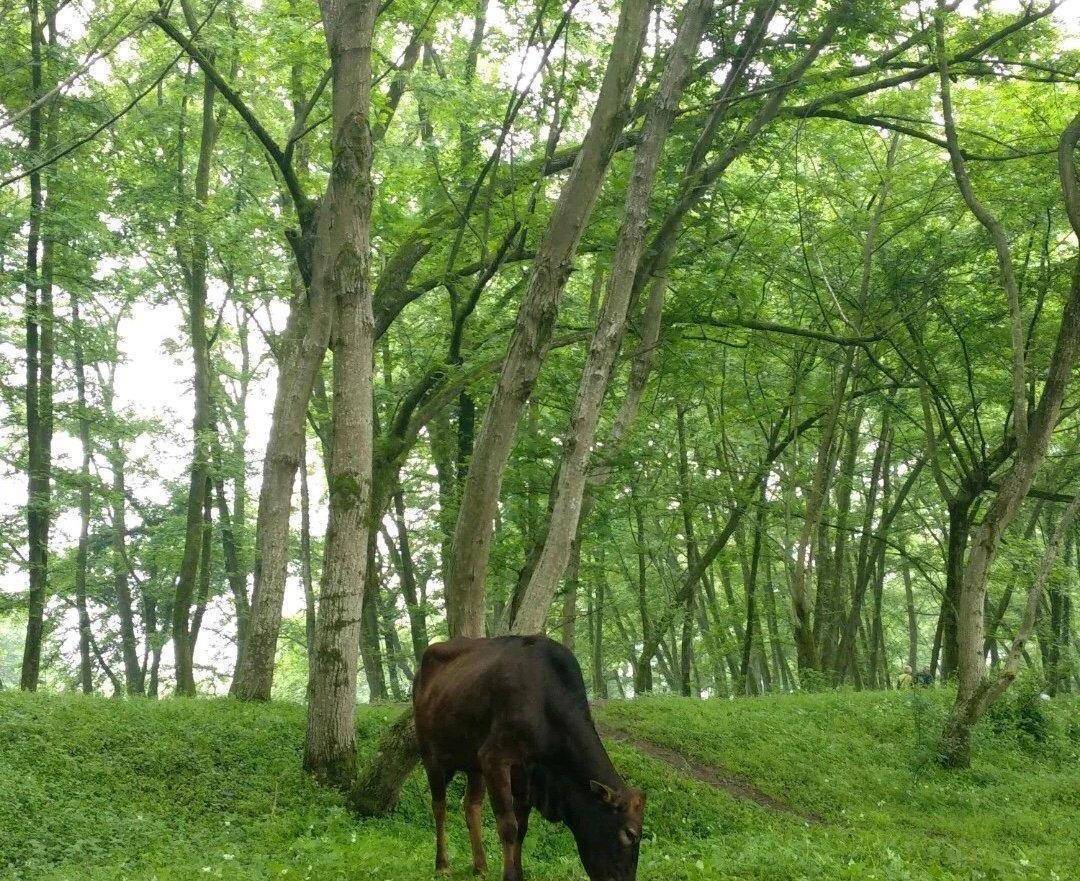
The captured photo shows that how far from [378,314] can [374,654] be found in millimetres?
12747

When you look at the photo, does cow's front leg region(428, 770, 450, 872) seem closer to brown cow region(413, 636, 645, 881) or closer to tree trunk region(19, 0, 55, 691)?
brown cow region(413, 636, 645, 881)

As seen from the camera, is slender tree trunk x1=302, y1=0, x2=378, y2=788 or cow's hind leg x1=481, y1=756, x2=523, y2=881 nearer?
cow's hind leg x1=481, y1=756, x2=523, y2=881

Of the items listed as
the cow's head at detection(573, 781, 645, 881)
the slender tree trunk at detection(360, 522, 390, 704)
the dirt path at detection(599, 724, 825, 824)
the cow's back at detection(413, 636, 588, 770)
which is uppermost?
the slender tree trunk at detection(360, 522, 390, 704)

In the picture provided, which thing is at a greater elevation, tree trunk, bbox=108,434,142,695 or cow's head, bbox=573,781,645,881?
tree trunk, bbox=108,434,142,695

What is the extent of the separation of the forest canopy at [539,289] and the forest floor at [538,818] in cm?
107

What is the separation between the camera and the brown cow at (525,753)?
664 centimetres

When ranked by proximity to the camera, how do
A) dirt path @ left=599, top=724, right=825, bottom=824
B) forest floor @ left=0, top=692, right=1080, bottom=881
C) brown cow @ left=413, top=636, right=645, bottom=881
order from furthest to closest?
1. dirt path @ left=599, top=724, right=825, bottom=824
2. forest floor @ left=0, top=692, right=1080, bottom=881
3. brown cow @ left=413, top=636, right=645, bottom=881

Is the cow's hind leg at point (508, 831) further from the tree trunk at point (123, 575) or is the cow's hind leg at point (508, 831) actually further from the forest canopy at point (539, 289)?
the tree trunk at point (123, 575)

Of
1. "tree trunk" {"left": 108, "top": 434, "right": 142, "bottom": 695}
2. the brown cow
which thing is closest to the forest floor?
the brown cow

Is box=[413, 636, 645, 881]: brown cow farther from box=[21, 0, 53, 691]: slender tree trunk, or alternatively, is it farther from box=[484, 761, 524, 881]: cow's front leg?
box=[21, 0, 53, 691]: slender tree trunk

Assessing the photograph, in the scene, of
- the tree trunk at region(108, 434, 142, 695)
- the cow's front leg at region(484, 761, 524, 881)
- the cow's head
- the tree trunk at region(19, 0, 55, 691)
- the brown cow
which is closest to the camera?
the cow's head

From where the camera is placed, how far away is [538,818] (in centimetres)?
1038

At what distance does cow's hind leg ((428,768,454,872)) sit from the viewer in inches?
316

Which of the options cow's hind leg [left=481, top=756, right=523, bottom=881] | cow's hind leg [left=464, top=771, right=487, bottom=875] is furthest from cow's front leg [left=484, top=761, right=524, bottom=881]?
cow's hind leg [left=464, top=771, right=487, bottom=875]
